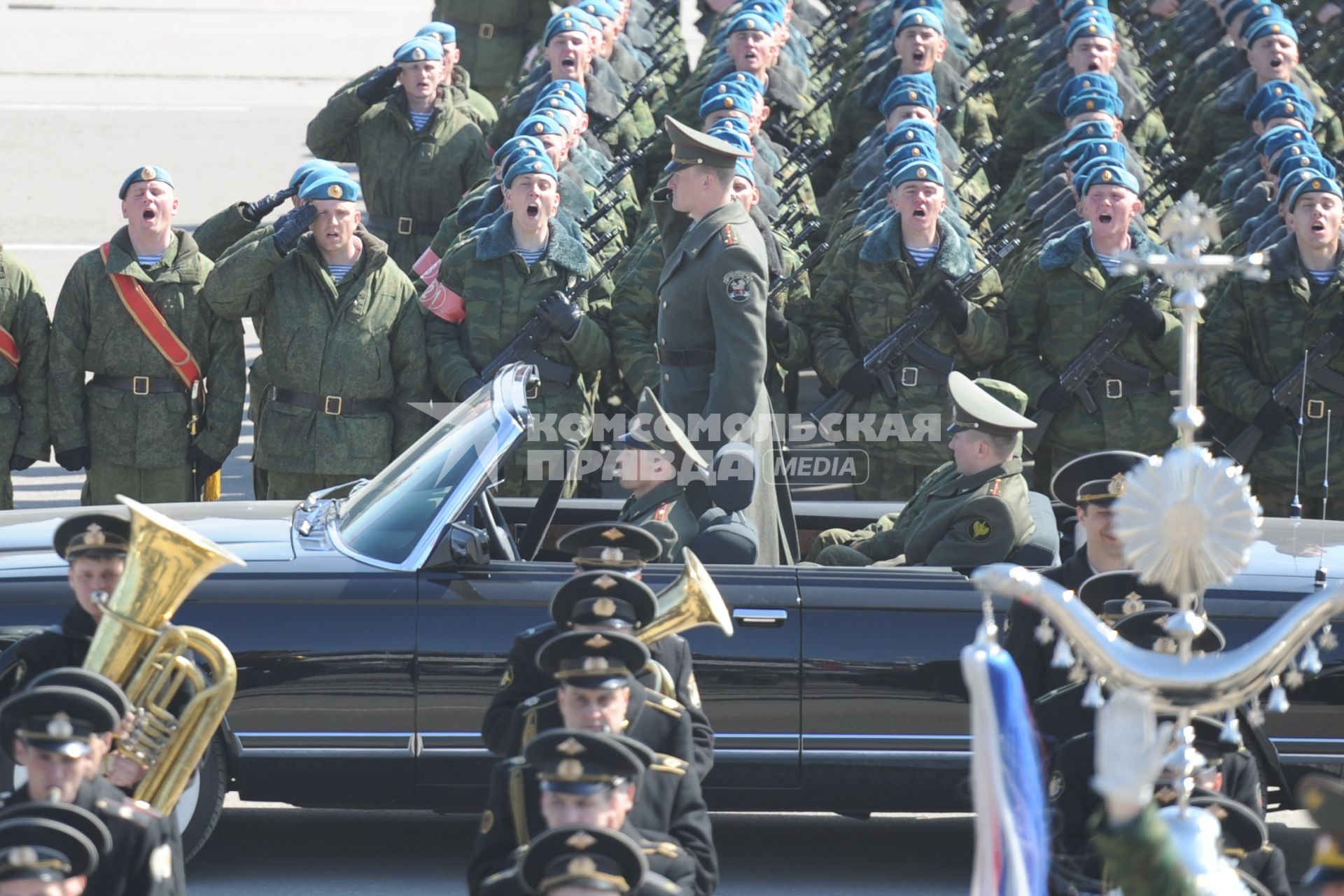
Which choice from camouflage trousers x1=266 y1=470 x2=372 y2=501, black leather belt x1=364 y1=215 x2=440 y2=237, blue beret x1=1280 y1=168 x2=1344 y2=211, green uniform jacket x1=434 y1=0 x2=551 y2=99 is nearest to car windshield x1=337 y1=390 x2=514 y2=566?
camouflage trousers x1=266 y1=470 x2=372 y2=501

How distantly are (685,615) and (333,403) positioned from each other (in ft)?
12.5

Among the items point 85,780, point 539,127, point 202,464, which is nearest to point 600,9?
point 539,127

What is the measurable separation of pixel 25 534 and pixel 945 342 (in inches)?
170

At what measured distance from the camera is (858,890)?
674 centimetres

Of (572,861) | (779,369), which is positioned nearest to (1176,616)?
(572,861)

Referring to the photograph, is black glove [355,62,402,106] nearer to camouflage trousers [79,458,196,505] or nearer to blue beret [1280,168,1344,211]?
camouflage trousers [79,458,196,505]

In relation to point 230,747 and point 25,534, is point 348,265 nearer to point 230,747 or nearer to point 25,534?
point 25,534

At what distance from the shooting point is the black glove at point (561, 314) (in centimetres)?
944

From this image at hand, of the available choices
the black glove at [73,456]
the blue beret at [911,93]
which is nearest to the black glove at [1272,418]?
the blue beret at [911,93]

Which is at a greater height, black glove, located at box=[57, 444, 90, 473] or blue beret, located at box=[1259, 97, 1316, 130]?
blue beret, located at box=[1259, 97, 1316, 130]

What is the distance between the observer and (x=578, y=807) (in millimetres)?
4332

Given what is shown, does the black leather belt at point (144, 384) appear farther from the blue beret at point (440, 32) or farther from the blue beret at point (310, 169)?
the blue beret at point (440, 32)

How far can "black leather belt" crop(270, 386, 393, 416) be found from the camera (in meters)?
9.06

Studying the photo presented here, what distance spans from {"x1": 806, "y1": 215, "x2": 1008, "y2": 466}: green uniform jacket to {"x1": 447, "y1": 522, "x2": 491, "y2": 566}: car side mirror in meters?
3.51
